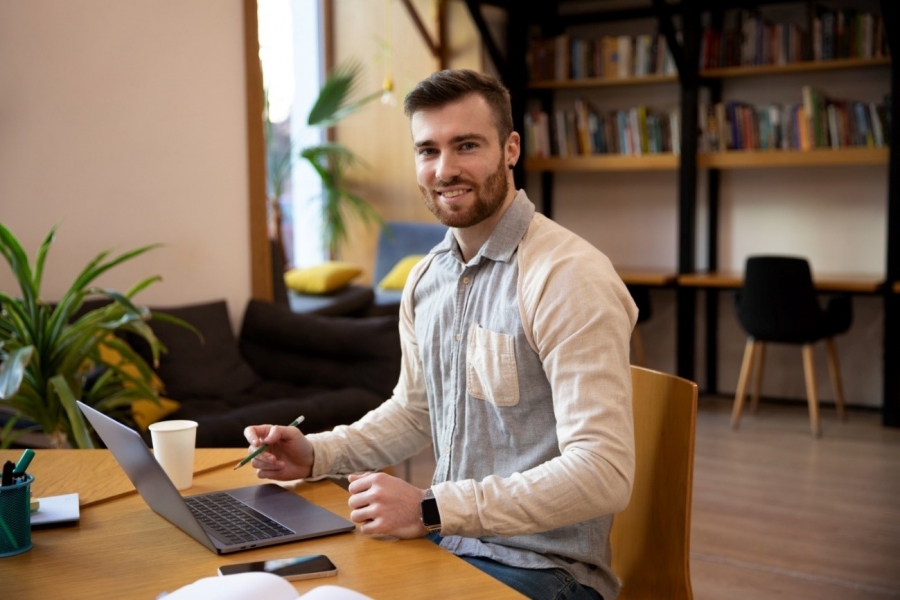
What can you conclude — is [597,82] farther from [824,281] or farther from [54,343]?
[54,343]

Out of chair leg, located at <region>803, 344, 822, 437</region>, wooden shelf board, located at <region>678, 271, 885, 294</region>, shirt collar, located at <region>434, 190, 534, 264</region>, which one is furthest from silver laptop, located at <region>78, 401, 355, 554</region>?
wooden shelf board, located at <region>678, 271, 885, 294</region>

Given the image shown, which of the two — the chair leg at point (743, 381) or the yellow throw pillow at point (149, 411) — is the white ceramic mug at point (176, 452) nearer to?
the yellow throw pillow at point (149, 411)

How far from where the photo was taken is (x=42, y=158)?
11.5ft

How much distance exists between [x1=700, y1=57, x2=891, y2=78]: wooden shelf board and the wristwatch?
15.2 ft

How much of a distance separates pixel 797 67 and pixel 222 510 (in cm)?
480

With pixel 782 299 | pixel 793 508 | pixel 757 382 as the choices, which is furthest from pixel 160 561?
pixel 757 382

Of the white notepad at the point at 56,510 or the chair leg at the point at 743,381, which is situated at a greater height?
the white notepad at the point at 56,510

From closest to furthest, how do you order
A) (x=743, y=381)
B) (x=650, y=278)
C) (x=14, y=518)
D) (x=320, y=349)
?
(x=14, y=518) → (x=320, y=349) → (x=743, y=381) → (x=650, y=278)

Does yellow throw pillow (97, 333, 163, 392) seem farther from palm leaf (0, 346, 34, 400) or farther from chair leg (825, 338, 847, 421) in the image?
chair leg (825, 338, 847, 421)

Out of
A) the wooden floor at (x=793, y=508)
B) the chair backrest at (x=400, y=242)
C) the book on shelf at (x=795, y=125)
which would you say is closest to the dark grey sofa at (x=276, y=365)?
the wooden floor at (x=793, y=508)

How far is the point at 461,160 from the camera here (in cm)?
158

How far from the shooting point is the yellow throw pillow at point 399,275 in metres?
5.59

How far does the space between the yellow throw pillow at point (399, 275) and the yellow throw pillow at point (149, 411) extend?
7.61 feet

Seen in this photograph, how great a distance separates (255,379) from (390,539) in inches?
108
